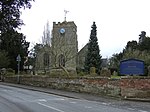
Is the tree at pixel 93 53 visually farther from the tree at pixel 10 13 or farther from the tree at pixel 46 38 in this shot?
the tree at pixel 10 13

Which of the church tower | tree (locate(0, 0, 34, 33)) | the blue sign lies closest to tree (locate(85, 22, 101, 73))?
the church tower

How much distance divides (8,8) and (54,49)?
49.1 metres

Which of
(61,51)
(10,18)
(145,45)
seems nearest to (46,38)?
(61,51)

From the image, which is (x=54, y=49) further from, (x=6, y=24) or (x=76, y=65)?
(x=6, y=24)

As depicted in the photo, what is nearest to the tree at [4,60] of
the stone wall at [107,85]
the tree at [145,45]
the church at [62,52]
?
the church at [62,52]

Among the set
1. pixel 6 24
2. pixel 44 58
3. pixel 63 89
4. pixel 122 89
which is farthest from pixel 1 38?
pixel 44 58

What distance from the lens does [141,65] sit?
98.9ft

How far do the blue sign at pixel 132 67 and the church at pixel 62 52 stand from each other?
30009 mm

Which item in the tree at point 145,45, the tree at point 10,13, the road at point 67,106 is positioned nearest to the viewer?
the tree at point 10,13

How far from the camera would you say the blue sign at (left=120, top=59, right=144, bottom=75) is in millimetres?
29844

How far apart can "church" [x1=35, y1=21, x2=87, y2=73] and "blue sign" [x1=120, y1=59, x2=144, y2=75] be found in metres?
30.0

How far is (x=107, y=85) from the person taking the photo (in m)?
28.9

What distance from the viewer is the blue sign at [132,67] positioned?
29.8m

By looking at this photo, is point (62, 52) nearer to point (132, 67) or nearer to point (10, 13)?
point (132, 67)
